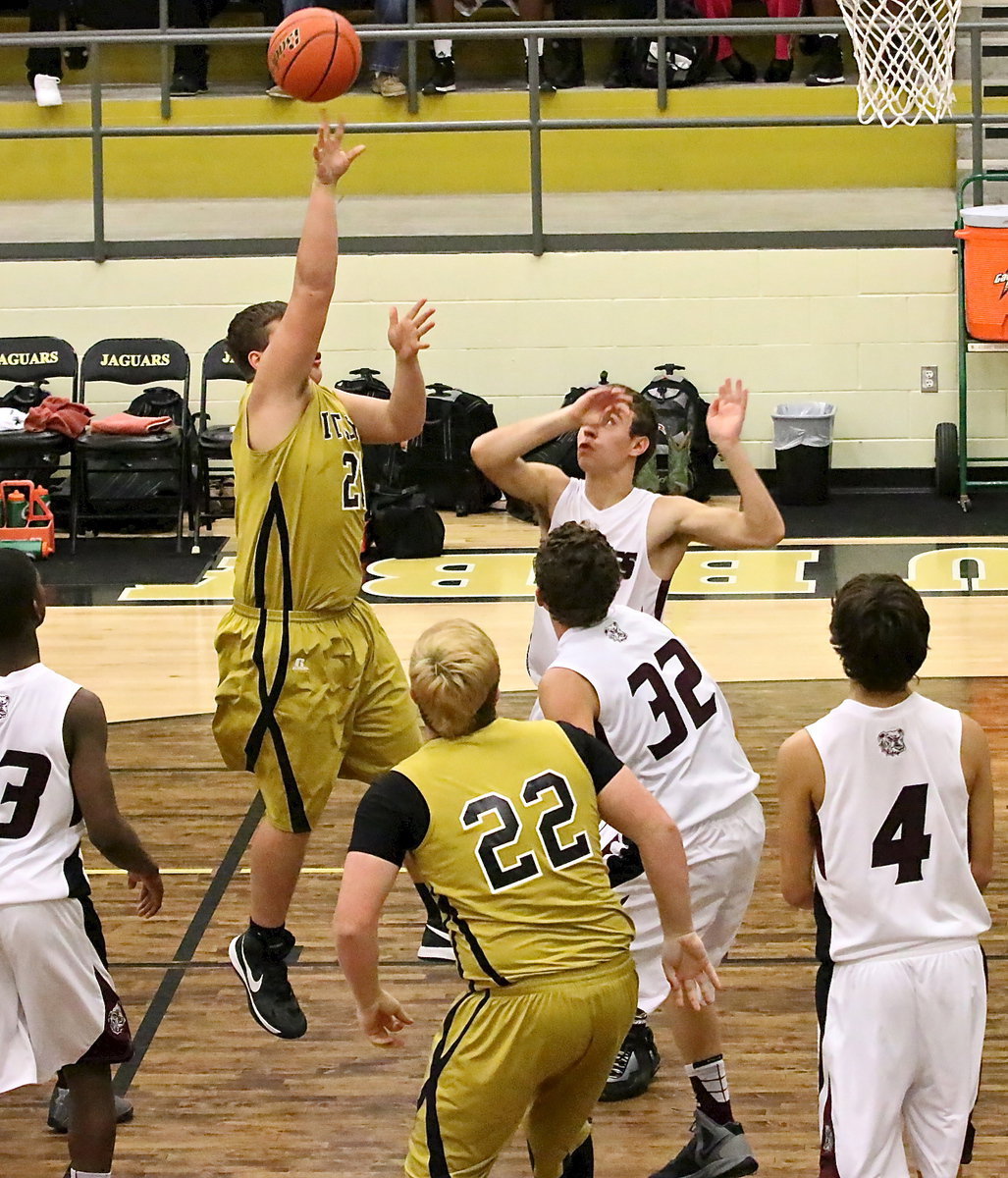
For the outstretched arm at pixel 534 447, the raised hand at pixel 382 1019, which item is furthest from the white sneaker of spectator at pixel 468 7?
the raised hand at pixel 382 1019

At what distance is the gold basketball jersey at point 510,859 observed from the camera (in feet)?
10.1

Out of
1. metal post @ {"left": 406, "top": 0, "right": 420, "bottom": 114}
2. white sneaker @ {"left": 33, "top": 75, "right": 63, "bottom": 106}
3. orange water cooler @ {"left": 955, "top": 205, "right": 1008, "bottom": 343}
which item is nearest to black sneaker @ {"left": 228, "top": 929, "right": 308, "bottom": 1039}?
orange water cooler @ {"left": 955, "top": 205, "right": 1008, "bottom": 343}

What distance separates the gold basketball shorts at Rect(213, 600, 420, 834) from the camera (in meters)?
4.41

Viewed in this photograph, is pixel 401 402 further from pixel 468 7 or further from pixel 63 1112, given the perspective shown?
pixel 468 7

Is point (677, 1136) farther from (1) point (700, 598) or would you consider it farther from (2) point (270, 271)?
(2) point (270, 271)

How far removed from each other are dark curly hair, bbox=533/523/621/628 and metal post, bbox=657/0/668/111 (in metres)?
8.28

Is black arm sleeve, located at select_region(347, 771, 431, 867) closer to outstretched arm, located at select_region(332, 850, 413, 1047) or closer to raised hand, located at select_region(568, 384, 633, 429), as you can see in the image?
outstretched arm, located at select_region(332, 850, 413, 1047)

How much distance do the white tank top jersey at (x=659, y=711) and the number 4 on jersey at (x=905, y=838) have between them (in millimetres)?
718

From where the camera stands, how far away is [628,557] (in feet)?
15.1

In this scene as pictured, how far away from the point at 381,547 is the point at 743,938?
5.65 metres

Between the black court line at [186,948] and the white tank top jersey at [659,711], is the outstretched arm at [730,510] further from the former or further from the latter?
the black court line at [186,948]

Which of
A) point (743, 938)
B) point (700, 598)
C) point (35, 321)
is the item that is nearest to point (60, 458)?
point (35, 321)

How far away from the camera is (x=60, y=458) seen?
11.7m

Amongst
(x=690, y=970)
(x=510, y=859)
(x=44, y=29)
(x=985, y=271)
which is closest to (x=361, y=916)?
(x=510, y=859)
